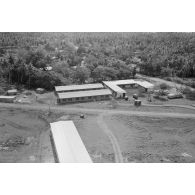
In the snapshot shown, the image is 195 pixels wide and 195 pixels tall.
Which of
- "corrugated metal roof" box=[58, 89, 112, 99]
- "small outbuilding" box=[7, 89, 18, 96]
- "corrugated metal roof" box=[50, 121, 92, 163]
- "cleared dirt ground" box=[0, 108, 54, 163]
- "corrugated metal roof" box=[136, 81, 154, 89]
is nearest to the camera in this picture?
"corrugated metal roof" box=[50, 121, 92, 163]

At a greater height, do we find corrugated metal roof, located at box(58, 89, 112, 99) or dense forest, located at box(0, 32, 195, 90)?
dense forest, located at box(0, 32, 195, 90)

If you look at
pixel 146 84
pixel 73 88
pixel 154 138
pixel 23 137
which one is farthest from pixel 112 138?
pixel 146 84

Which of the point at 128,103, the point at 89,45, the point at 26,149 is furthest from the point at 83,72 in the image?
the point at 89,45

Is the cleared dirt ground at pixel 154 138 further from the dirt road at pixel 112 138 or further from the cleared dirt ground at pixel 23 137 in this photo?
the cleared dirt ground at pixel 23 137

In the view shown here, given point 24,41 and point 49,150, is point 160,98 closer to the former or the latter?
point 49,150

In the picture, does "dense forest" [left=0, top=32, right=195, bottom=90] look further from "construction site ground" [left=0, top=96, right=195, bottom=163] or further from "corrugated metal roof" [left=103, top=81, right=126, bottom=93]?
"construction site ground" [left=0, top=96, right=195, bottom=163]

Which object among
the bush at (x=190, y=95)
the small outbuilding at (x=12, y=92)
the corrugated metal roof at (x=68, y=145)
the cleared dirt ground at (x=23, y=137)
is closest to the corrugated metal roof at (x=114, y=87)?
the bush at (x=190, y=95)

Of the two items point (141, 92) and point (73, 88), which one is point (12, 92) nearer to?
point (73, 88)

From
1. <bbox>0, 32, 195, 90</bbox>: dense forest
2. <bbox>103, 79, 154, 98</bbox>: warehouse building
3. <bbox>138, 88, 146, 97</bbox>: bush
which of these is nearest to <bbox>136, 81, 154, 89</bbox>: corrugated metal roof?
<bbox>103, 79, 154, 98</bbox>: warehouse building

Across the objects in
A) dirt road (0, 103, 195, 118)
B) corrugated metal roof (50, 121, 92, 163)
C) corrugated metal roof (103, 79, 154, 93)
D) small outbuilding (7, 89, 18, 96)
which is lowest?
corrugated metal roof (50, 121, 92, 163)
